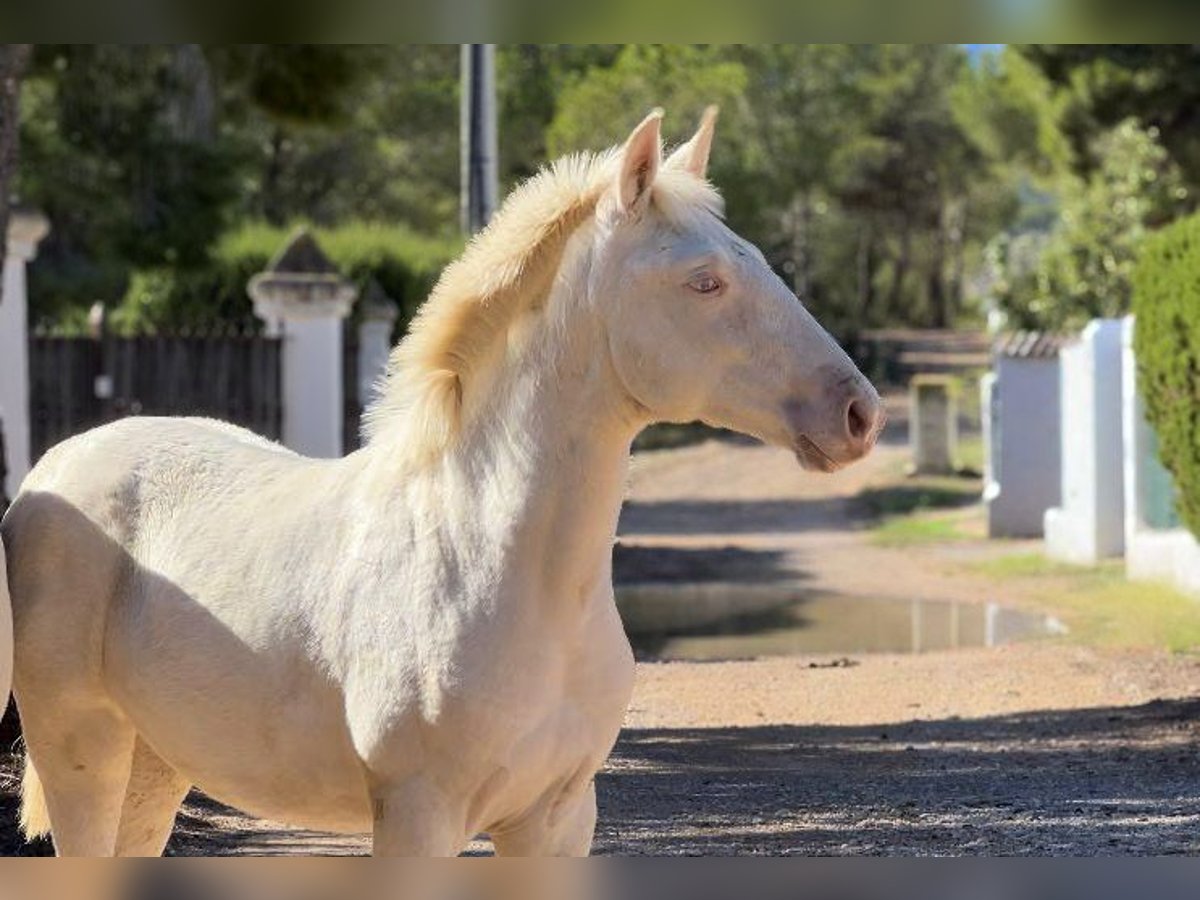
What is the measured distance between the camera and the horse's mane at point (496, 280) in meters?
4.42

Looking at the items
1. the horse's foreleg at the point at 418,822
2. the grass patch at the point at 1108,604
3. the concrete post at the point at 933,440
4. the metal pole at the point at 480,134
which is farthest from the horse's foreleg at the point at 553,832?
the concrete post at the point at 933,440

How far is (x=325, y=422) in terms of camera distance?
20.7 metres

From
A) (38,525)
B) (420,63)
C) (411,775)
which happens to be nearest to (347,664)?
(411,775)

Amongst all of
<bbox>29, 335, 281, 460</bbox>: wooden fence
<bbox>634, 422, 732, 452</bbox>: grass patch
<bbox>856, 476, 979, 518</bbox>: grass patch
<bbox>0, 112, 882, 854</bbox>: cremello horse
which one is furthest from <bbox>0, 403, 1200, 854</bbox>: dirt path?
<bbox>634, 422, 732, 452</bbox>: grass patch

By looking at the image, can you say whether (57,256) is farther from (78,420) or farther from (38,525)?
(38,525)

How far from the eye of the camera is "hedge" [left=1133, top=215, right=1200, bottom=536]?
52.0 ft

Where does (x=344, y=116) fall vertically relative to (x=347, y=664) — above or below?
above

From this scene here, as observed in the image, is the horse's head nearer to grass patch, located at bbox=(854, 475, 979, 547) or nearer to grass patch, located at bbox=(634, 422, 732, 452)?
grass patch, located at bbox=(854, 475, 979, 547)

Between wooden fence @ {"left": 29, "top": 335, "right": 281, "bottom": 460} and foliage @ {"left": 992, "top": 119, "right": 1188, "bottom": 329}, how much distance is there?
47.3ft

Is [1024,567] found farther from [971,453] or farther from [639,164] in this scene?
[639,164]

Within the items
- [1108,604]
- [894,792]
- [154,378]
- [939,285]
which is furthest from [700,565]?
[939,285]

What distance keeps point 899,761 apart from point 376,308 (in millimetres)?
12796

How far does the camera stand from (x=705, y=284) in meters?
4.26

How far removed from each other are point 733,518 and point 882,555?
490 cm
